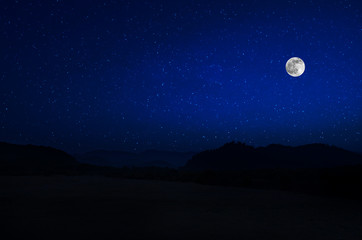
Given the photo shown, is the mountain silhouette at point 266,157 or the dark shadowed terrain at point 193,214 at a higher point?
the mountain silhouette at point 266,157

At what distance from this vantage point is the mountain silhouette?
136m

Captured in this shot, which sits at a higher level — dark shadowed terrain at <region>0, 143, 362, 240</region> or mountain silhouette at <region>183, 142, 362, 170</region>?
mountain silhouette at <region>183, 142, 362, 170</region>

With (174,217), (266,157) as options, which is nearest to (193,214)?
(174,217)

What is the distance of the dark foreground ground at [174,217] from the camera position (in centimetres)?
586

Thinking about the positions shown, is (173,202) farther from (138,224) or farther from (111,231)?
(111,231)

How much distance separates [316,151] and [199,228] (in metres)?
182

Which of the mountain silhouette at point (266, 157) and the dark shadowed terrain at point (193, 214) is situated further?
the mountain silhouette at point (266, 157)

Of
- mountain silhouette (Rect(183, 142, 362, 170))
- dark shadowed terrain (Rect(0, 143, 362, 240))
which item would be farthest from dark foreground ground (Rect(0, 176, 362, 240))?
mountain silhouette (Rect(183, 142, 362, 170))

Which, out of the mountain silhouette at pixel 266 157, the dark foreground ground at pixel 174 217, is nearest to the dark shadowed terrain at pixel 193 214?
the dark foreground ground at pixel 174 217

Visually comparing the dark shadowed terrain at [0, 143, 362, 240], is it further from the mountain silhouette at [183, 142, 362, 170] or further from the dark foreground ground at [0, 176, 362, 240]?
the mountain silhouette at [183, 142, 362, 170]

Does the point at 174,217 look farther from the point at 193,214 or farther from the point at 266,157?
the point at 266,157

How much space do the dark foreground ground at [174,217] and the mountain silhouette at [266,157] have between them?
389ft

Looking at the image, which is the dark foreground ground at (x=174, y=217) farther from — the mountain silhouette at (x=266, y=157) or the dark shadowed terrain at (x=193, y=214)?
the mountain silhouette at (x=266, y=157)

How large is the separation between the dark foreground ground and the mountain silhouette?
389 ft
